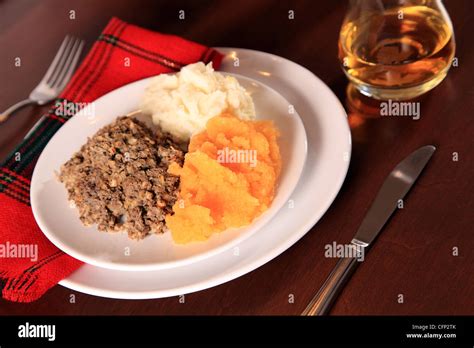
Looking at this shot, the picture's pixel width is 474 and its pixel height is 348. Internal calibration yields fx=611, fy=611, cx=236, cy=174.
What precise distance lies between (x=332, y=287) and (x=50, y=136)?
0.71 m

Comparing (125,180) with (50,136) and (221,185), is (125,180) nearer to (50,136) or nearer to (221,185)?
(221,185)

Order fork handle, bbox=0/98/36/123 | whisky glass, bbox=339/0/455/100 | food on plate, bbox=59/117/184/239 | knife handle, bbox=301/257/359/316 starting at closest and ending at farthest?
knife handle, bbox=301/257/359/316
food on plate, bbox=59/117/184/239
whisky glass, bbox=339/0/455/100
fork handle, bbox=0/98/36/123

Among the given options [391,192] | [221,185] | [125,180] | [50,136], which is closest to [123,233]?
[125,180]

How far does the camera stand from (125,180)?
1.08m

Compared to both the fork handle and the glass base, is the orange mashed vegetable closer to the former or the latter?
the glass base

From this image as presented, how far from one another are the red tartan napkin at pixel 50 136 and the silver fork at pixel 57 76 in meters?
0.06

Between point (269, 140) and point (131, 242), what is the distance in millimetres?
302

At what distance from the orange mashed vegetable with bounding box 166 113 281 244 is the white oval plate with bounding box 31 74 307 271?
0.02 metres

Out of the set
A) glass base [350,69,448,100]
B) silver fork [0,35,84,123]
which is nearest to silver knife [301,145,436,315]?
glass base [350,69,448,100]

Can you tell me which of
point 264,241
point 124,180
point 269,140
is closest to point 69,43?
point 124,180

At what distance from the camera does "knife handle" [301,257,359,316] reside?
3.12 feet

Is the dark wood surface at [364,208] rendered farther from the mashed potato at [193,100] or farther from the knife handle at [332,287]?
the mashed potato at [193,100]

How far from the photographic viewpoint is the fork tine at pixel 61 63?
146 cm

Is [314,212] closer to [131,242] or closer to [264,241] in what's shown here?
[264,241]
